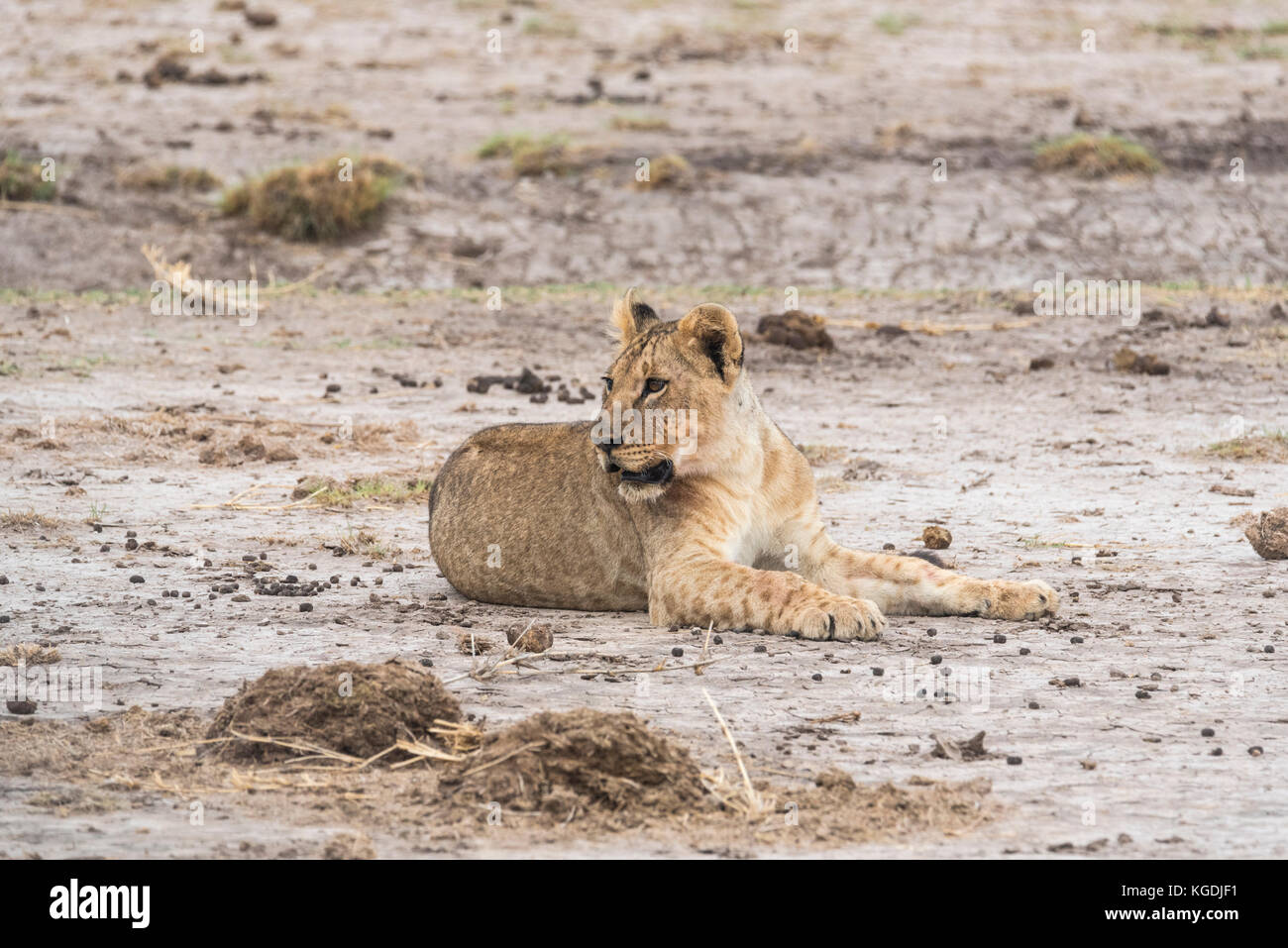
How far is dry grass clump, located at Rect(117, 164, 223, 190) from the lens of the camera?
19.6 m

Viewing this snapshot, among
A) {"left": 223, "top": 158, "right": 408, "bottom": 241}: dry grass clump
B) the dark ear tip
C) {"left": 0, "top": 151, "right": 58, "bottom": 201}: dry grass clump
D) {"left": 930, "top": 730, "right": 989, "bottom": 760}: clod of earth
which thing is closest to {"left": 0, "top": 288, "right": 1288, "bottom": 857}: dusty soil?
{"left": 930, "top": 730, "right": 989, "bottom": 760}: clod of earth

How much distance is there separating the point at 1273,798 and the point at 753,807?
56.9 inches

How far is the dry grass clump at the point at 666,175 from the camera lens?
64.0ft

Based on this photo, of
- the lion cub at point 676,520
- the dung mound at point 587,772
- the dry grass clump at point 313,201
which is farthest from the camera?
the dry grass clump at point 313,201

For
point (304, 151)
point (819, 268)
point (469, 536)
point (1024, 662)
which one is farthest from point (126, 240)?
point (1024, 662)

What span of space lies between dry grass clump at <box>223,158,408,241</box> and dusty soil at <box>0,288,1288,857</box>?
2185 mm

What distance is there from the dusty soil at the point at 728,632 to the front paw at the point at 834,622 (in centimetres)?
13

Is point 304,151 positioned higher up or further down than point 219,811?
higher up

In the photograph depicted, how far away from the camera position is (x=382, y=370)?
13.8 meters

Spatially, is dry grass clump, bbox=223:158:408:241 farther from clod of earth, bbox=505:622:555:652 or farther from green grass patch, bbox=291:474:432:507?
clod of earth, bbox=505:622:555:652

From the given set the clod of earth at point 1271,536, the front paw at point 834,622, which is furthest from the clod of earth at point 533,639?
the clod of earth at point 1271,536

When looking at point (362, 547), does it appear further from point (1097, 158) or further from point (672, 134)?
point (1097, 158)

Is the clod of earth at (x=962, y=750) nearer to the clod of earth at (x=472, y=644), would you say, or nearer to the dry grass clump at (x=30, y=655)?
the clod of earth at (x=472, y=644)
